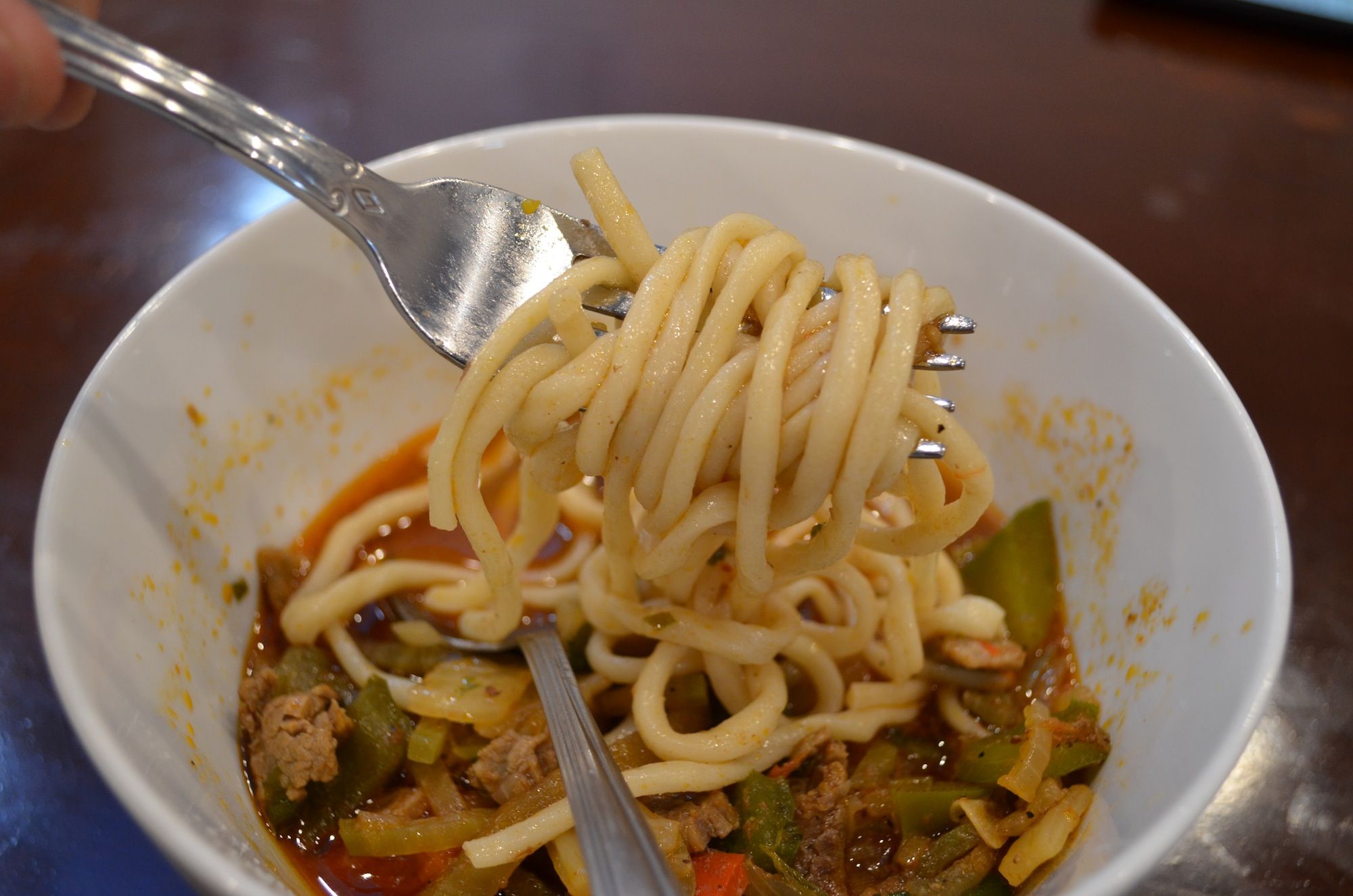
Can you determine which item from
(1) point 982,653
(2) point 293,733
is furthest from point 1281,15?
(2) point 293,733

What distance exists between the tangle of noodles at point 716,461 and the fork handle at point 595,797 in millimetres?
118

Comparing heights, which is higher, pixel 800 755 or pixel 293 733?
pixel 293 733

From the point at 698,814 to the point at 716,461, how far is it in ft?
2.41

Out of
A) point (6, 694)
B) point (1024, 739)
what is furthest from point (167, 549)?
point (1024, 739)

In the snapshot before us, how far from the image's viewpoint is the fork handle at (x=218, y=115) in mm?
1791

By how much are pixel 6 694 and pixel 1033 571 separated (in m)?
2.39

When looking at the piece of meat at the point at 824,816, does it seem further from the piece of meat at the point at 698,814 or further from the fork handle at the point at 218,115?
the fork handle at the point at 218,115

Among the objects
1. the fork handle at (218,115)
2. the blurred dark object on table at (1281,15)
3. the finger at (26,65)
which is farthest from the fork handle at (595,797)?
the blurred dark object on table at (1281,15)

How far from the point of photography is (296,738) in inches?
72.9

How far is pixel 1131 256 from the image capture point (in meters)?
3.23

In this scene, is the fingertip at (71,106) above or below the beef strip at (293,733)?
above

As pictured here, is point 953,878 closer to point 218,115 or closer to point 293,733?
point 293,733

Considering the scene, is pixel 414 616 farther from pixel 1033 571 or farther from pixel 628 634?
pixel 1033 571

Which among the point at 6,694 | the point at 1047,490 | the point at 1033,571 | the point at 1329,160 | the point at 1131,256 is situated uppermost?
the point at 1329,160
